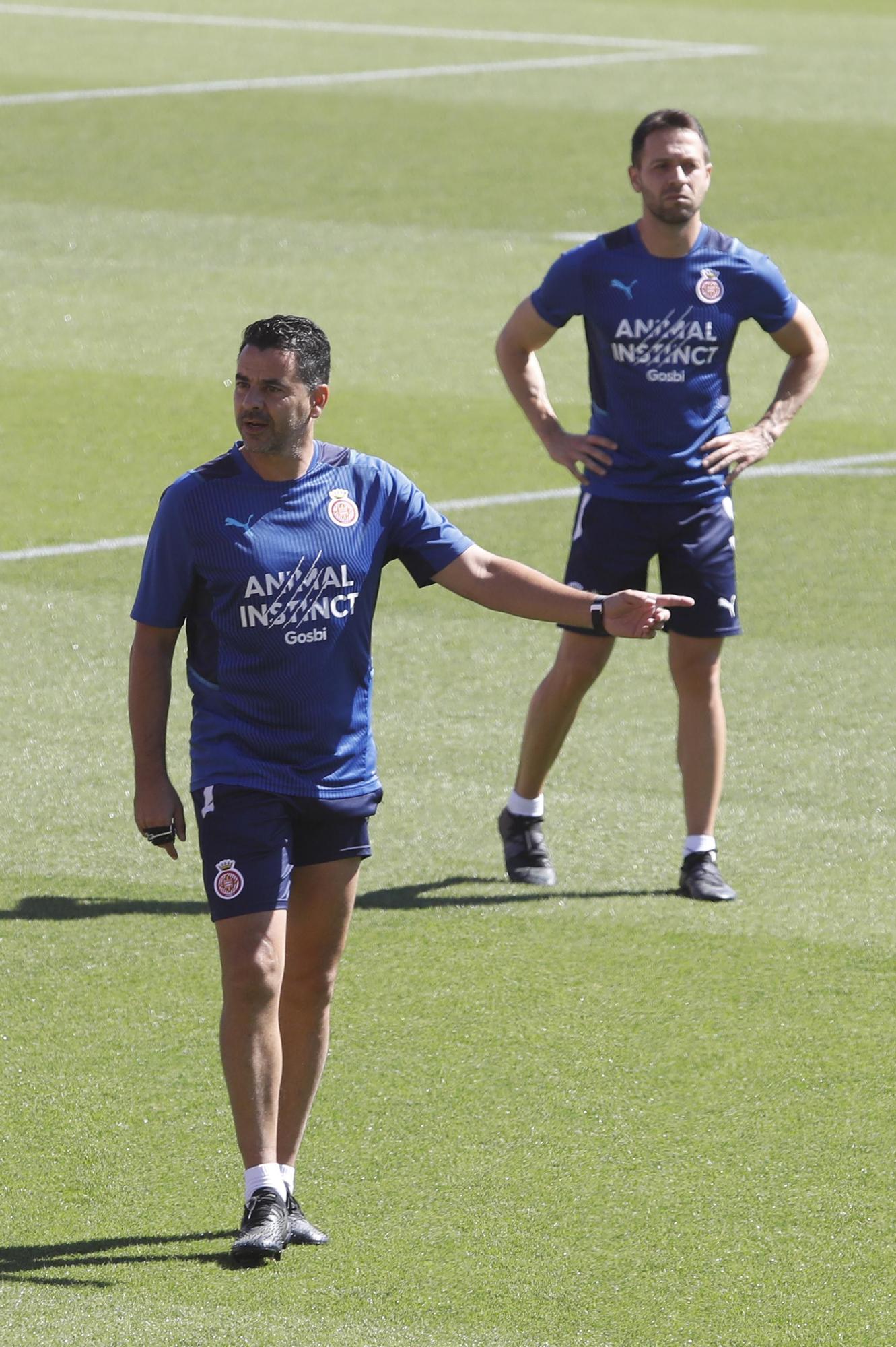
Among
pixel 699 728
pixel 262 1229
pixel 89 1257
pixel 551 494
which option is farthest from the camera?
pixel 551 494

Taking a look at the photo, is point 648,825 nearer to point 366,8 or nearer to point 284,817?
point 284,817

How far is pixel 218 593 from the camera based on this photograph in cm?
533

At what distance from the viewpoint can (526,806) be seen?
7988mm

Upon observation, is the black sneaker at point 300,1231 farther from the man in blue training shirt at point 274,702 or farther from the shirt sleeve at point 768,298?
the shirt sleeve at point 768,298

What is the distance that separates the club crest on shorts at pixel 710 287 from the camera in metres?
7.87

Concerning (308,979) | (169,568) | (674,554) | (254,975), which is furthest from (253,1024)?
(674,554)

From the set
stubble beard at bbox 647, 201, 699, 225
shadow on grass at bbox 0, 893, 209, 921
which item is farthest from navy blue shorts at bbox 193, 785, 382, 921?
stubble beard at bbox 647, 201, 699, 225

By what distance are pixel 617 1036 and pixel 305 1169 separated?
1.15 meters

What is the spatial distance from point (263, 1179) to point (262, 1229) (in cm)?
11

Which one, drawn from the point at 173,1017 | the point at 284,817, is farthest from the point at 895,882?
the point at 284,817

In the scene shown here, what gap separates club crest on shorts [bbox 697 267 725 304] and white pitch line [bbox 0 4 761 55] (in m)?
24.6

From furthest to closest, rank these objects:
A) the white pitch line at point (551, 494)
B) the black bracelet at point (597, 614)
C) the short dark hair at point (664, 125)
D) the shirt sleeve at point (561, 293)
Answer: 1. the white pitch line at point (551, 494)
2. the shirt sleeve at point (561, 293)
3. the short dark hair at point (664, 125)
4. the black bracelet at point (597, 614)

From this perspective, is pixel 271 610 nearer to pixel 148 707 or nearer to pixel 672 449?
pixel 148 707

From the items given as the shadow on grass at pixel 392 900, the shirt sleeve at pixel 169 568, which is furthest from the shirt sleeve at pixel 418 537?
the shadow on grass at pixel 392 900
